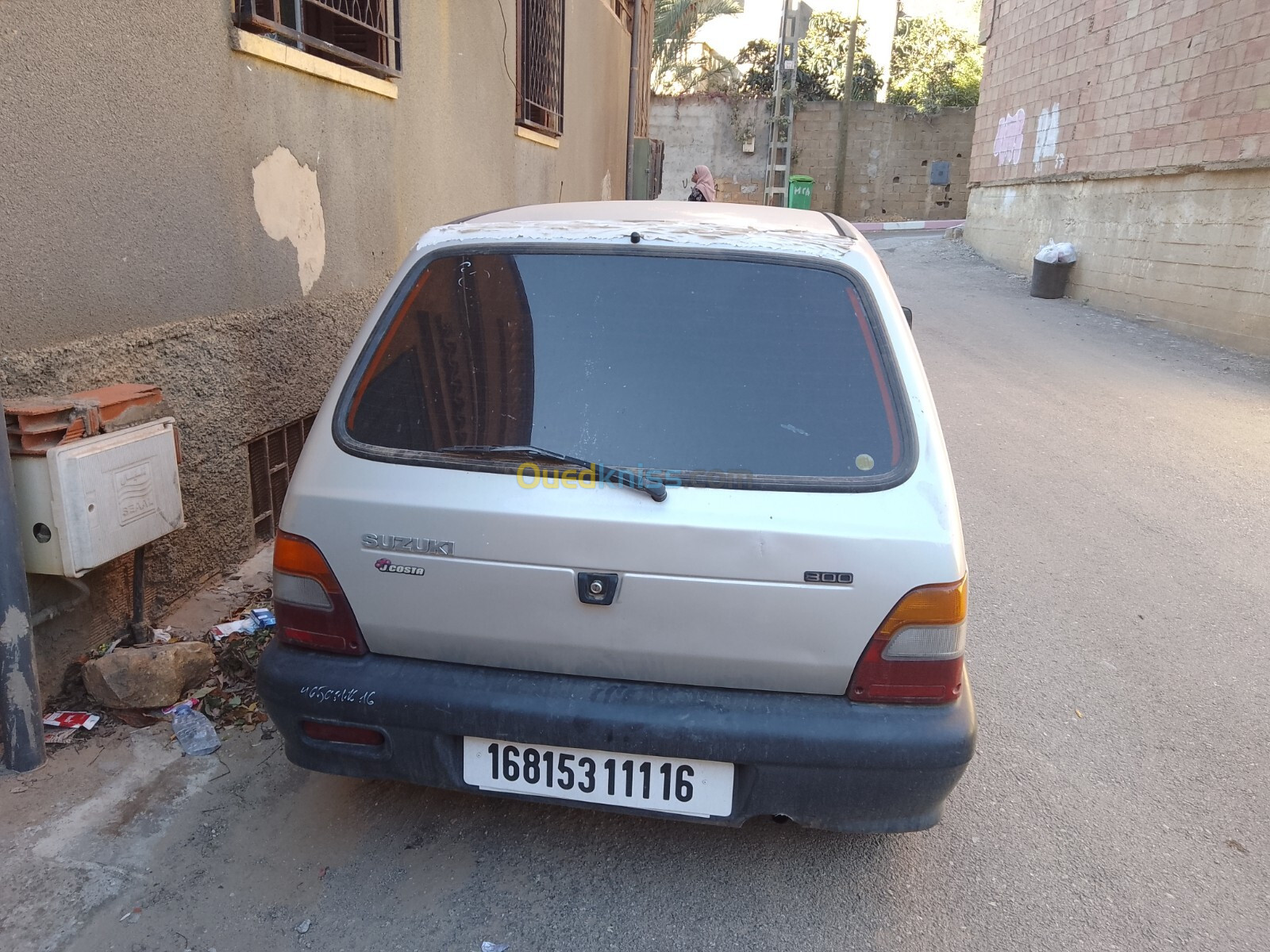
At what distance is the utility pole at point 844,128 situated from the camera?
2578cm

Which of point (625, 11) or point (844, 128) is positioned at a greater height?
point (625, 11)

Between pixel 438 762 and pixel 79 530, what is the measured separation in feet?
4.66

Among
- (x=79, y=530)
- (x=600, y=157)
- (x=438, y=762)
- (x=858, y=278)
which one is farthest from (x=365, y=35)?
(x=600, y=157)

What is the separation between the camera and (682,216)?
9.04 ft

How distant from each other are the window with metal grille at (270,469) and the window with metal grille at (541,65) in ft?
16.3

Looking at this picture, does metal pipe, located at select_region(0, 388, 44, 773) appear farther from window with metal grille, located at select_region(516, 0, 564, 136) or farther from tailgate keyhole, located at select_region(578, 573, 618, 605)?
window with metal grille, located at select_region(516, 0, 564, 136)

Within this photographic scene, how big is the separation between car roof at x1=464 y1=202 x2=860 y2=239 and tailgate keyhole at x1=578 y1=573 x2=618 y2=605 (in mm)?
1081

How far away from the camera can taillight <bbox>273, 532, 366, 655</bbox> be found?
222cm

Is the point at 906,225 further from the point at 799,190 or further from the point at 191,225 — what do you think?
the point at 191,225

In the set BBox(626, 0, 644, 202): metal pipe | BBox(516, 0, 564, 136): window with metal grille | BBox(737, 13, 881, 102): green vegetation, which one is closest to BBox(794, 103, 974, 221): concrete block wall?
BBox(737, 13, 881, 102): green vegetation

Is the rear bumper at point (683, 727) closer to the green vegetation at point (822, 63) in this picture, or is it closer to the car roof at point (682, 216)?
the car roof at point (682, 216)

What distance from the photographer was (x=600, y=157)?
1291 cm

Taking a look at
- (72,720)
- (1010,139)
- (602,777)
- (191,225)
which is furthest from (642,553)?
(1010,139)

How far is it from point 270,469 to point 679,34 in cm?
2659
